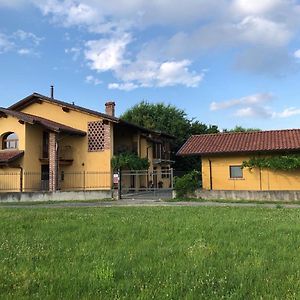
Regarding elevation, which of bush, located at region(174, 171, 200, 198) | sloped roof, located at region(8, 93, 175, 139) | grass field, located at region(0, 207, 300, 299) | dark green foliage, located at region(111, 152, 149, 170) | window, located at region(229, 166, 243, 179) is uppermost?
sloped roof, located at region(8, 93, 175, 139)

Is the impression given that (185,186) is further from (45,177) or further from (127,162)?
(45,177)

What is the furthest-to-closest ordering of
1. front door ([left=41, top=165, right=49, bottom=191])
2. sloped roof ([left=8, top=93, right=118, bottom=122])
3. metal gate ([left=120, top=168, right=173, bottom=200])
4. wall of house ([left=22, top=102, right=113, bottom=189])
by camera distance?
sloped roof ([left=8, top=93, right=118, bottom=122])
wall of house ([left=22, top=102, right=113, bottom=189])
front door ([left=41, top=165, right=49, bottom=191])
metal gate ([left=120, top=168, right=173, bottom=200])

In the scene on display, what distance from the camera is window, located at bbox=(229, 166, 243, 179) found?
26484mm

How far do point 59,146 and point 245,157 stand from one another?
13.7 meters

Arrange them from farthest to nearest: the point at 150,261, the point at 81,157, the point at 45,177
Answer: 1. the point at 81,157
2. the point at 45,177
3. the point at 150,261

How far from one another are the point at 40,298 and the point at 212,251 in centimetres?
333

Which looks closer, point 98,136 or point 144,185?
point 98,136

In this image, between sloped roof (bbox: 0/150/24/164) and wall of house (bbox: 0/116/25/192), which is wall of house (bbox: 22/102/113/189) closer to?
wall of house (bbox: 0/116/25/192)

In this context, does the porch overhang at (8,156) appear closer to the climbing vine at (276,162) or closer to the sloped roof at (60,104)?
the sloped roof at (60,104)

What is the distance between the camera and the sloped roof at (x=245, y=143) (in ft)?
82.7

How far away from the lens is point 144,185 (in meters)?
33.1

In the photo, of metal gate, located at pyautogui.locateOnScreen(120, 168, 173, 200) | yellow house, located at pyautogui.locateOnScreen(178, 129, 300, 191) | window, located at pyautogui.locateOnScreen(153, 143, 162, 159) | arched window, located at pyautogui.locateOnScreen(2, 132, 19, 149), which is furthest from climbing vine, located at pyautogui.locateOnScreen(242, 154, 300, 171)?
arched window, located at pyautogui.locateOnScreen(2, 132, 19, 149)

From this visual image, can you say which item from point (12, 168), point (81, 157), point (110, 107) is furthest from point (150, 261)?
point (110, 107)

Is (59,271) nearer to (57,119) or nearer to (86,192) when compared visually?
(86,192)
